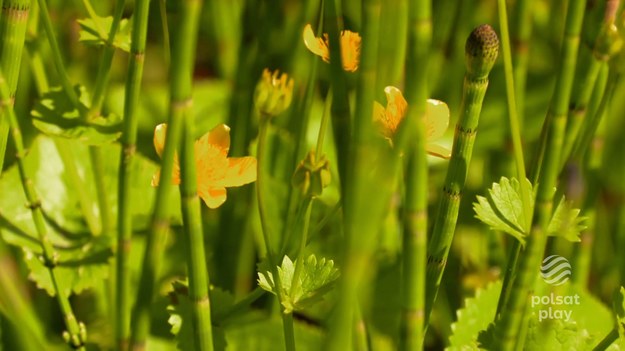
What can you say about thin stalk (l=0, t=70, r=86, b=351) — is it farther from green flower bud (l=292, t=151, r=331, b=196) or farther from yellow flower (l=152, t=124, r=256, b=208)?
green flower bud (l=292, t=151, r=331, b=196)

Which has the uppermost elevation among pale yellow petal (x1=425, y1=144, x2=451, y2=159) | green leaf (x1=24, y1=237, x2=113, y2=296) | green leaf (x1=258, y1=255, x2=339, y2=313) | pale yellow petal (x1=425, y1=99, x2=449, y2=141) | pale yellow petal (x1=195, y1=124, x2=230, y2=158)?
pale yellow petal (x1=425, y1=99, x2=449, y2=141)

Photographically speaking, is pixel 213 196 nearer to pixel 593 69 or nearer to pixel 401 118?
pixel 401 118

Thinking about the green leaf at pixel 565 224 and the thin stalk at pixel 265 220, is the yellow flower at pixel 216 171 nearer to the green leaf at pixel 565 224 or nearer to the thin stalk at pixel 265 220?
the thin stalk at pixel 265 220

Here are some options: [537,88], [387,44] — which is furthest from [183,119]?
[537,88]

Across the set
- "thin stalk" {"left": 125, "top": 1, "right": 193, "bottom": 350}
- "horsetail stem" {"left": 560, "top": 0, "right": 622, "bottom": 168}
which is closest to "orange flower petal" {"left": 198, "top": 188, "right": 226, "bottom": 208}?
"thin stalk" {"left": 125, "top": 1, "right": 193, "bottom": 350}

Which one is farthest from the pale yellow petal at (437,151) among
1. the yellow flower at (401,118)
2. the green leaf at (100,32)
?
the green leaf at (100,32)
